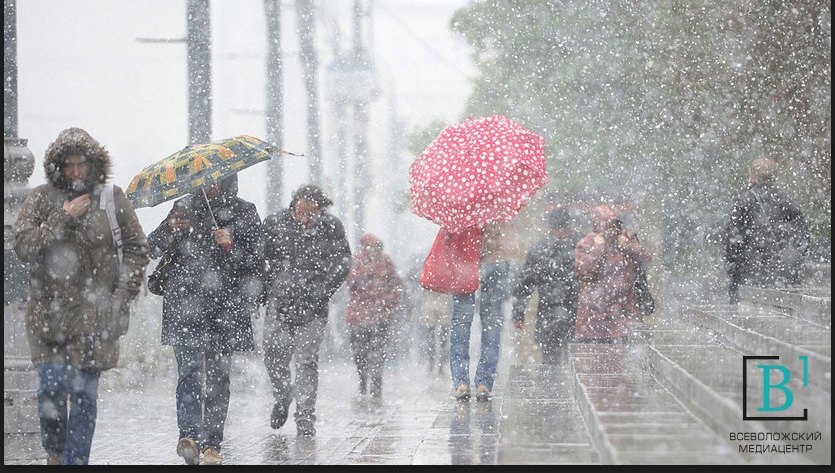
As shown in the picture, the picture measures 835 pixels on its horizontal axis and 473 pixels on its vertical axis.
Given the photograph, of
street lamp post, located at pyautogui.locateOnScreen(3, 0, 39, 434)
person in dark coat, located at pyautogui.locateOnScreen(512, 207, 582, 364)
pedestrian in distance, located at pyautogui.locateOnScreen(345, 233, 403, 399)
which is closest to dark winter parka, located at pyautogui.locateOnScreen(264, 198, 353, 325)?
street lamp post, located at pyautogui.locateOnScreen(3, 0, 39, 434)

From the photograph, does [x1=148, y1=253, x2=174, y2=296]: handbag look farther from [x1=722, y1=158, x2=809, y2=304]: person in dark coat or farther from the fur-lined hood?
[x1=722, y1=158, x2=809, y2=304]: person in dark coat

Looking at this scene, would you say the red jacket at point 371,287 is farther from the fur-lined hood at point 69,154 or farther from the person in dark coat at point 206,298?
the fur-lined hood at point 69,154

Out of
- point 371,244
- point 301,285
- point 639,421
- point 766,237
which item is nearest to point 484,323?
point 301,285

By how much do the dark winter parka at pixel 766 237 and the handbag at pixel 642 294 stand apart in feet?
2.24

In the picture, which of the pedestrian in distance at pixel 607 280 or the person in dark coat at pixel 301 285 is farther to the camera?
the pedestrian in distance at pixel 607 280

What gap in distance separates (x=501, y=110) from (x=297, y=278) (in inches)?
490

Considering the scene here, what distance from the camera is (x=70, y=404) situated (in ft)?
18.6

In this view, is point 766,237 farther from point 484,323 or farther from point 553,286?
point 484,323

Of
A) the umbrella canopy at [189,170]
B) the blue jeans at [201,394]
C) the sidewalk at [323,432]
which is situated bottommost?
the sidewalk at [323,432]

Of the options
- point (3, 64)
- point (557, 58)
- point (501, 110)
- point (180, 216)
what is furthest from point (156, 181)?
point (501, 110)

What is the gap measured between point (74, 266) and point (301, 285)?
2.20 meters

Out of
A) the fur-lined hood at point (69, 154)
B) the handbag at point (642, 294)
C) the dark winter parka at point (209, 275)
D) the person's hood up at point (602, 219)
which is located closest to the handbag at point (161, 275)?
the dark winter parka at point (209, 275)

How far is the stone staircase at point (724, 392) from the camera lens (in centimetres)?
428

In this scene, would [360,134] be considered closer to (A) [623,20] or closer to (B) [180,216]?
(A) [623,20]
